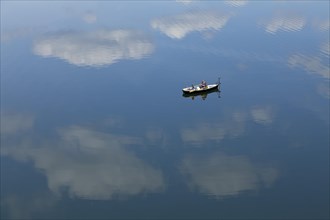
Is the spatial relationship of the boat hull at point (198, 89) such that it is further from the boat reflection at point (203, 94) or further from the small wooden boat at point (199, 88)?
the boat reflection at point (203, 94)

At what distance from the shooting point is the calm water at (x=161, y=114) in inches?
1650

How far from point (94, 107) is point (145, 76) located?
1199 centimetres

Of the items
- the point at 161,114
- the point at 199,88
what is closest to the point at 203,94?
the point at 199,88

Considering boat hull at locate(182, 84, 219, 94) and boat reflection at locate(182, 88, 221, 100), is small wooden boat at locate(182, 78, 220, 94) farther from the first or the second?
boat reflection at locate(182, 88, 221, 100)

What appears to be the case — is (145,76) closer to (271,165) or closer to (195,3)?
(271,165)

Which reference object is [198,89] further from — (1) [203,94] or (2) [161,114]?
(2) [161,114]

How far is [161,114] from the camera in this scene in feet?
188

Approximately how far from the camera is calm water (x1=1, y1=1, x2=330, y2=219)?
137 ft

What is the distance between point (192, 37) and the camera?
82938 mm

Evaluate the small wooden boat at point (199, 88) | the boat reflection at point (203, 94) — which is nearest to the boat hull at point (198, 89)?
the small wooden boat at point (199, 88)

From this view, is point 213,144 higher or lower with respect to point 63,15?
A: lower

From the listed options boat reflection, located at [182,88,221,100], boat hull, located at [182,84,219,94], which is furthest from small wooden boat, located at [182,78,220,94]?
boat reflection, located at [182,88,221,100]

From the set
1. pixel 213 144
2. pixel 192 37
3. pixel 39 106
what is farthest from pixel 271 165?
pixel 192 37

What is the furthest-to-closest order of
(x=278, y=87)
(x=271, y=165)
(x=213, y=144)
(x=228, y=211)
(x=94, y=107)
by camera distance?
(x=278, y=87) < (x=94, y=107) < (x=213, y=144) < (x=271, y=165) < (x=228, y=211)
